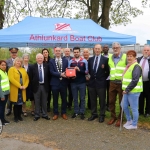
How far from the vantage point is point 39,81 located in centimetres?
672

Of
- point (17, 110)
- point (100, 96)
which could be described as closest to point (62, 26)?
point (100, 96)

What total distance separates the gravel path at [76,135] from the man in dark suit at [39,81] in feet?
1.62

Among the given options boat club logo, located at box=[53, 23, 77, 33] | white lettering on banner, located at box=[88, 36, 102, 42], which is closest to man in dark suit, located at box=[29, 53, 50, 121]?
boat club logo, located at box=[53, 23, 77, 33]

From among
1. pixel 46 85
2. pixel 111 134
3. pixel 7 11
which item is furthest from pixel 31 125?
pixel 7 11

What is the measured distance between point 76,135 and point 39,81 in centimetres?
183

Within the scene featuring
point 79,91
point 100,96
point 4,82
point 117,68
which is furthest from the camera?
point 79,91

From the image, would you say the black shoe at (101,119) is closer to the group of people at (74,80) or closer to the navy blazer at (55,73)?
the group of people at (74,80)

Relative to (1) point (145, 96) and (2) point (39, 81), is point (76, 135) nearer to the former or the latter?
(2) point (39, 81)

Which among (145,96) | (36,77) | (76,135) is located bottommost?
(76,135)

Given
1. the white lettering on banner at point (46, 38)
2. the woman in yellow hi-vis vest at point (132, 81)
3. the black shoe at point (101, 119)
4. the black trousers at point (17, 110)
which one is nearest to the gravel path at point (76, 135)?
the black shoe at point (101, 119)

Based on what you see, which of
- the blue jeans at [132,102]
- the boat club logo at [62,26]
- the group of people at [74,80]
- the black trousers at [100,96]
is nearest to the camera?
the blue jeans at [132,102]

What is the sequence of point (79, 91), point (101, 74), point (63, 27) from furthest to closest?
point (63, 27), point (79, 91), point (101, 74)

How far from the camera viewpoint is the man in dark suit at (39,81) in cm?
666

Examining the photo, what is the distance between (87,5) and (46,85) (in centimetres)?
1329
